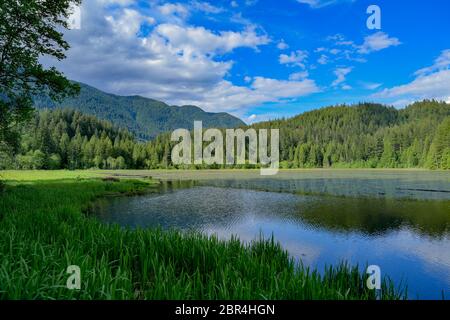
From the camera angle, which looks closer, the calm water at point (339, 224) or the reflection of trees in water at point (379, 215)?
the calm water at point (339, 224)

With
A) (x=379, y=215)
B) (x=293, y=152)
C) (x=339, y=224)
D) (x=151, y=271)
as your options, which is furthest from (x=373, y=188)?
(x=293, y=152)

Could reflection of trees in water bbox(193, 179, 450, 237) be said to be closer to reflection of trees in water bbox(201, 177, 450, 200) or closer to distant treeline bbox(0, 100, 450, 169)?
reflection of trees in water bbox(201, 177, 450, 200)

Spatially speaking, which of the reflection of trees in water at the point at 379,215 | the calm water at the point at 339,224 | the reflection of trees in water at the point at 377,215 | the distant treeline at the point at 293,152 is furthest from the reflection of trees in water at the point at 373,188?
the distant treeline at the point at 293,152

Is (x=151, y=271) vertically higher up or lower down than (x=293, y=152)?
lower down

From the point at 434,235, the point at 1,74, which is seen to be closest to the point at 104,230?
the point at 1,74

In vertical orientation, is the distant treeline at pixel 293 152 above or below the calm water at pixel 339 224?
above

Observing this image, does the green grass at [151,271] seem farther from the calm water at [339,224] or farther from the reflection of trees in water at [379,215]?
the reflection of trees in water at [379,215]

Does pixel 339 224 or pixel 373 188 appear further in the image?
pixel 373 188

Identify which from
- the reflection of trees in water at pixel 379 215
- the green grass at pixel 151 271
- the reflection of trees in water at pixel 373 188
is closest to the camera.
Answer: the green grass at pixel 151 271

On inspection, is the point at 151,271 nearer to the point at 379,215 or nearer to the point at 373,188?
the point at 379,215

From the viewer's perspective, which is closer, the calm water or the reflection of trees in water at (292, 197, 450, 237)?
the calm water

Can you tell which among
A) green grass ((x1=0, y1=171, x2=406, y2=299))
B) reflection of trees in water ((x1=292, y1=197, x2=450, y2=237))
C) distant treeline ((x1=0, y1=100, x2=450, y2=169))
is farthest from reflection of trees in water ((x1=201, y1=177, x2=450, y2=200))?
distant treeline ((x1=0, y1=100, x2=450, y2=169))
